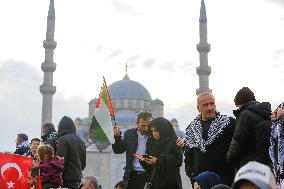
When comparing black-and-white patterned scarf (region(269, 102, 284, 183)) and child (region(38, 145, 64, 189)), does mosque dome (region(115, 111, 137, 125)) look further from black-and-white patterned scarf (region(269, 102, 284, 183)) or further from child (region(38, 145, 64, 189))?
black-and-white patterned scarf (region(269, 102, 284, 183))

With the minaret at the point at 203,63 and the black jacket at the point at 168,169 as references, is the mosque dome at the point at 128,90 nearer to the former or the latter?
the minaret at the point at 203,63

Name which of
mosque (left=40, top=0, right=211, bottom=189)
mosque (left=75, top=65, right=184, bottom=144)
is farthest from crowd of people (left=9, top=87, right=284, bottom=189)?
mosque (left=75, top=65, right=184, bottom=144)

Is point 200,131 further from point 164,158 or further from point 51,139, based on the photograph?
point 51,139

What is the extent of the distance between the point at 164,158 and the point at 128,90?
3711cm

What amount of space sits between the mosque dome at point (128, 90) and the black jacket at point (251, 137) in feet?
123

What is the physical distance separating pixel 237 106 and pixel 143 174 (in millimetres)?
Result: 1611

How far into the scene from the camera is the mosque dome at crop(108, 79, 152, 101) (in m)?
41.6

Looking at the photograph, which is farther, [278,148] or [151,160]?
[151,160]

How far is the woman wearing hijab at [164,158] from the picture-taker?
16.4ft

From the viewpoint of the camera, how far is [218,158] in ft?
14.7

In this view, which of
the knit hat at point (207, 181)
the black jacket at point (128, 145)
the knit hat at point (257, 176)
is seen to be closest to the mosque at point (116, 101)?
the black jacket at point (128, 145)

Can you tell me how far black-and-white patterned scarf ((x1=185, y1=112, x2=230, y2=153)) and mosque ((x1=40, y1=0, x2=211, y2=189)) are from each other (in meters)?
25.8

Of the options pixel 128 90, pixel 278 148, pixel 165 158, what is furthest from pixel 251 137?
pixel 128 90

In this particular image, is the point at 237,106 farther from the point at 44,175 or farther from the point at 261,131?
the point at 44,175
